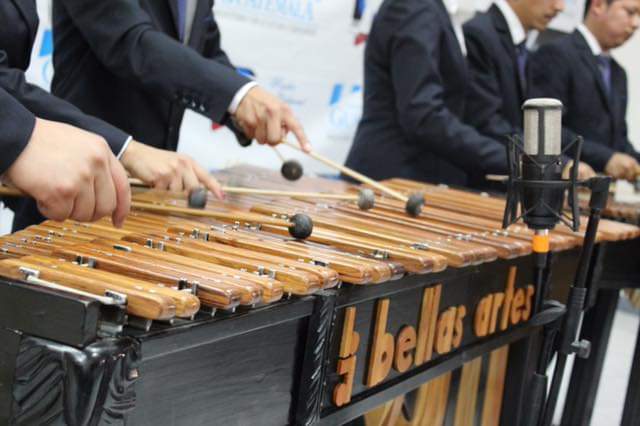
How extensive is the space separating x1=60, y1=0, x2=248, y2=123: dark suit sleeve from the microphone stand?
96 cm

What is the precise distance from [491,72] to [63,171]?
2850 mm

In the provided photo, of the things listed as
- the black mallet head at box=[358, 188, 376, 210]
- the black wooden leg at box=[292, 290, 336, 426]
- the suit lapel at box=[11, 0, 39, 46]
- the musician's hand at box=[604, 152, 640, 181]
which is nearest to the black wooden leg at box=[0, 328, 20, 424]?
the black wooden leg at box=[292, 290, 336, 426]

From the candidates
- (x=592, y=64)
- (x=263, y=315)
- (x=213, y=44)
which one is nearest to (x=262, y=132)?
(x=213, y=44)

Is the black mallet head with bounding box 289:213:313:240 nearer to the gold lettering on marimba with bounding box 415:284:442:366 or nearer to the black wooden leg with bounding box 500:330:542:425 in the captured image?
the gold lettering on marimba with bounding box 415:284:442:366

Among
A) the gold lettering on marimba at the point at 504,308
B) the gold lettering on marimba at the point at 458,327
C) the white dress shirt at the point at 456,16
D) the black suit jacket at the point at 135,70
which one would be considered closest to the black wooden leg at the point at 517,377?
the gold lettering on marimba at the point at 504,308

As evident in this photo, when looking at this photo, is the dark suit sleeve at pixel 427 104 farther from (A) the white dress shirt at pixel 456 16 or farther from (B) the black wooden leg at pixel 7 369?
(B) the black wooden leg at pixel 7 369

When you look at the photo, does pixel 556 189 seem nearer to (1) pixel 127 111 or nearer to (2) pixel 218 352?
(2) pixel 218 352

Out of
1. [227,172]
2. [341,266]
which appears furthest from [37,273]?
[227,172]

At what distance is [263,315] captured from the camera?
4.39 ft

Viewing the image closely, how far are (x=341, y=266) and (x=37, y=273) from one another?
0.51 metres

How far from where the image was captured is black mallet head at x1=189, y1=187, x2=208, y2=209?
1.86 meters

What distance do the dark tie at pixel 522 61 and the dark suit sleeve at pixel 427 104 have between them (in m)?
0.57

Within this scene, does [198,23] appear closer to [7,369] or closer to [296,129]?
[296,129]

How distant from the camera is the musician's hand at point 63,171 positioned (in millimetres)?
1163
